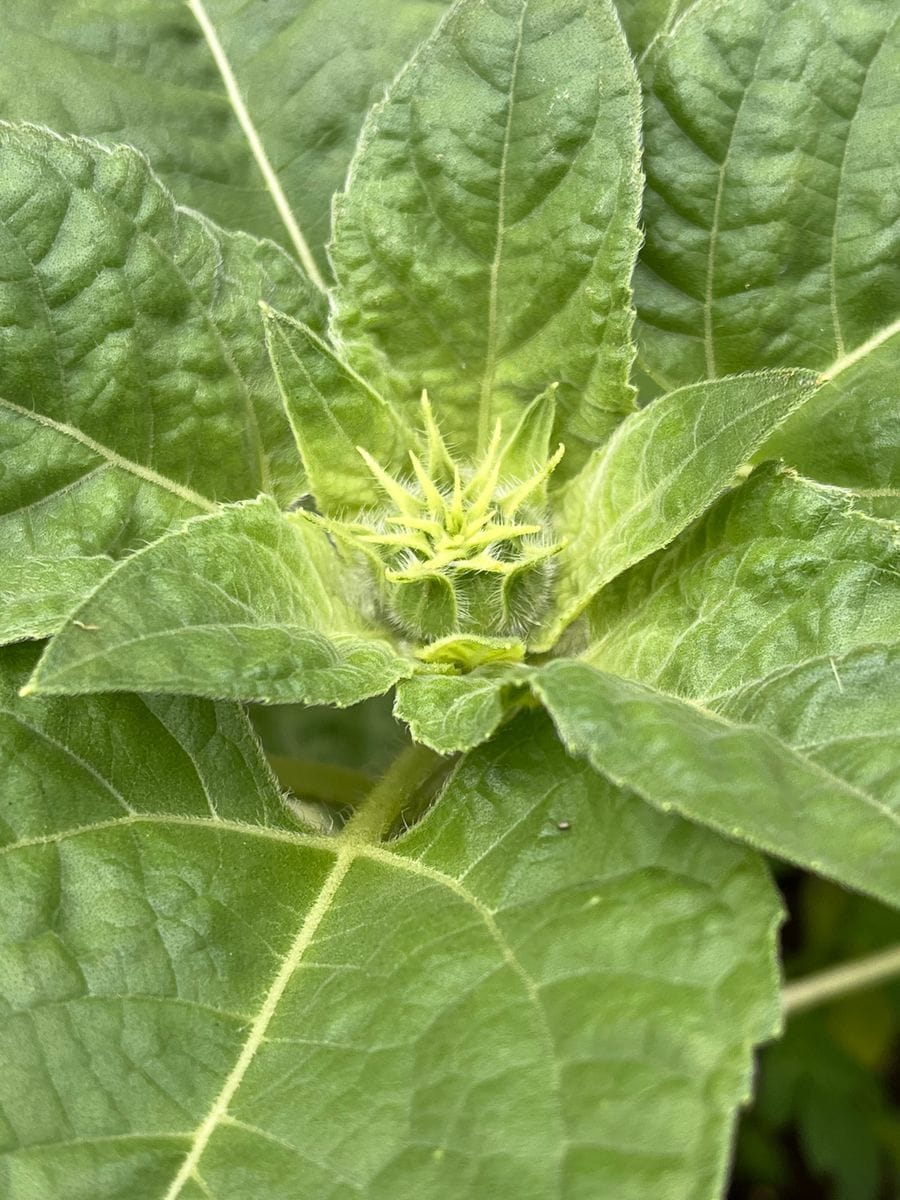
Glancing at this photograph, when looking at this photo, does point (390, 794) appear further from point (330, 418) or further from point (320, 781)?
point (330, 418)

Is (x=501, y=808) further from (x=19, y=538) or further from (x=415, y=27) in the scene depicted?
(x=415, y=27)

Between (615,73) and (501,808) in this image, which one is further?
(615,73)

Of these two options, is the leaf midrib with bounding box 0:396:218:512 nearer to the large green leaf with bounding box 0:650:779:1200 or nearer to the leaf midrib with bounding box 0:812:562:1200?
the large green leaf with bounding box 0:650:779:1200

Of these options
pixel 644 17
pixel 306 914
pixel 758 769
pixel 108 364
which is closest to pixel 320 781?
pixel 306 914

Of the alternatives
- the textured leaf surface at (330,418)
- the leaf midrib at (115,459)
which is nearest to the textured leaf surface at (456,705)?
the textured leaf surface at (330,418)

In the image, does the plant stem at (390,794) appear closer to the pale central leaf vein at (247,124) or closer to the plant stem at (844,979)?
the pale central leaf vein at (247,124)

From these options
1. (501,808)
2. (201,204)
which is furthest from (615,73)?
(501,808)
